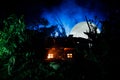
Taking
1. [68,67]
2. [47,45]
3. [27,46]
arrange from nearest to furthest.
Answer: [68,67], [27,46], [47,45]

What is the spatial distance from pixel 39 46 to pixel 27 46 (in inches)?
144

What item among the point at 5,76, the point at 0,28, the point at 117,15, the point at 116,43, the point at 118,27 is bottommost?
the point at 5,76

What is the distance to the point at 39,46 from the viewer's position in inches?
720

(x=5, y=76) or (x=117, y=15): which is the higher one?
(x=117, y=15)

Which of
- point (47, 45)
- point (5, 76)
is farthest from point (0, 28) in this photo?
point (47, 45)

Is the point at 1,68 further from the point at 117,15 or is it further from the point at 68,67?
the point at 117,15

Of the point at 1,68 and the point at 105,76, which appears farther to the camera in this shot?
the point at 1,68

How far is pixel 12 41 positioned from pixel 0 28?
323 centimetres

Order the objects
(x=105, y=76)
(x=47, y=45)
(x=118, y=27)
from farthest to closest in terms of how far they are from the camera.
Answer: (x=47, y=45) → (x=118, y=27) → (x=105, y=76)

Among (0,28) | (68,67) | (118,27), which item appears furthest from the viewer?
(0,28)

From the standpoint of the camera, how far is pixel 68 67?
8.66 m

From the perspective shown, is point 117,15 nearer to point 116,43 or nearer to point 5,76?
point 116,43

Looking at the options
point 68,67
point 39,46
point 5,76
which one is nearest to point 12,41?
point 5,76

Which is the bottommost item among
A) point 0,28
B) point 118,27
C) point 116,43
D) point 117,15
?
point 116,43
